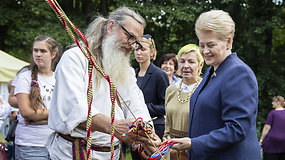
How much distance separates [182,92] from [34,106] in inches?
65.6

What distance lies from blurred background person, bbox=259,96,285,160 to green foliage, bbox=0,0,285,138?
244 inches

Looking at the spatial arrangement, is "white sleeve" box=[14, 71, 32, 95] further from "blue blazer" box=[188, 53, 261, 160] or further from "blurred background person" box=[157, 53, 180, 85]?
"blurred background person" box=[157, 53, 180, 85]

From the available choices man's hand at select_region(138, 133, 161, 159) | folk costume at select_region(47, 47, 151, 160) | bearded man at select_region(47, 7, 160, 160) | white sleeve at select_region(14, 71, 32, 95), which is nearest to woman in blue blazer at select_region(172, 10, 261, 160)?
man's hand at select_region(138, 133, 161, 159)

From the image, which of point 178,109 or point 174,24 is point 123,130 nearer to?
point 178,109

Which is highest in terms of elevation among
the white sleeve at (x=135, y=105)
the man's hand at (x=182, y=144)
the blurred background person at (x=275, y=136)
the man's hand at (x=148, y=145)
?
the white sleeve at (x=135, y=105)

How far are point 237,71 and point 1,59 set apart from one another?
8.00 metres

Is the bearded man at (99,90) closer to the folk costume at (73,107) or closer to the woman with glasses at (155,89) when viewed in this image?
the folk costume at (73,107)

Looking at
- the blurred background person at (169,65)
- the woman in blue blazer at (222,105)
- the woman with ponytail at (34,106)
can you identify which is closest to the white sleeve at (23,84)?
the woman with ponytail at (34,106)

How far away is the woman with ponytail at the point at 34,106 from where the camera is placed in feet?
12.5

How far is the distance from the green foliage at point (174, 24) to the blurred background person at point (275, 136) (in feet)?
20.3

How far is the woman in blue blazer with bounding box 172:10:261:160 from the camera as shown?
7.64 feet

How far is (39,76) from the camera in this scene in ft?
13.3

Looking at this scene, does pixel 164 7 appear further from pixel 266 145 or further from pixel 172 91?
pixel 172 91

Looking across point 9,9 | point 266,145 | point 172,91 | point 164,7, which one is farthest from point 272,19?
point 172,91
